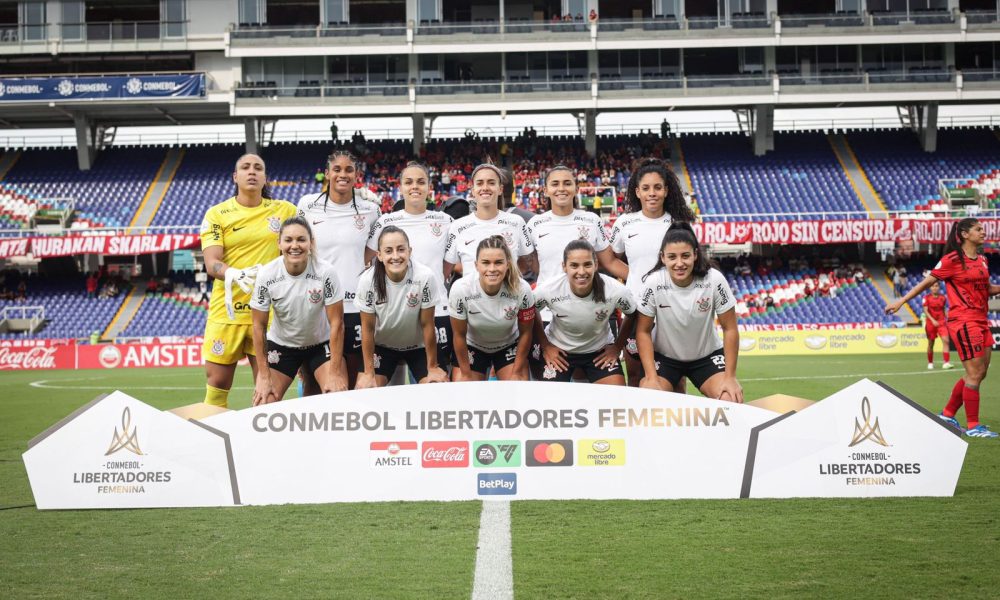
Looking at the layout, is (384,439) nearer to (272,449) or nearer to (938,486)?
(272,449)

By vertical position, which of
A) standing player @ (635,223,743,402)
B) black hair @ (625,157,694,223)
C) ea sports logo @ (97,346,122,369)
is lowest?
ea sports logo @ (97,346,122,369)

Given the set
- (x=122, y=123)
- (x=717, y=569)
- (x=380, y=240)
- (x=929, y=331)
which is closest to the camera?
(x=717, y=569)

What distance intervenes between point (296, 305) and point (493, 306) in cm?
140

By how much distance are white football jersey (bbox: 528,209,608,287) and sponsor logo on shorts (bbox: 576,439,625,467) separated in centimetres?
186

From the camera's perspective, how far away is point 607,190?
34500 millimetres

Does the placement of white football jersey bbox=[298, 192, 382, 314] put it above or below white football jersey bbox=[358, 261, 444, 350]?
above

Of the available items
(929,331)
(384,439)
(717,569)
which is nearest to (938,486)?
(717,569)

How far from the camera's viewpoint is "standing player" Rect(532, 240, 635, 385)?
21.1 ft

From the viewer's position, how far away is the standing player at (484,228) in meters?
7.20

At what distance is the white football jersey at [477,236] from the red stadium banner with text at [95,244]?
2559cm

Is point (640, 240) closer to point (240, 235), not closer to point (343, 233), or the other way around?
point (343, 233)

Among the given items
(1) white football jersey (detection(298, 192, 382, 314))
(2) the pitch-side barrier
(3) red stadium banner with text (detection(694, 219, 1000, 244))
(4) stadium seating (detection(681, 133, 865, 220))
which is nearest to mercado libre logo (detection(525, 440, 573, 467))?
(2) the pitch-side barrier

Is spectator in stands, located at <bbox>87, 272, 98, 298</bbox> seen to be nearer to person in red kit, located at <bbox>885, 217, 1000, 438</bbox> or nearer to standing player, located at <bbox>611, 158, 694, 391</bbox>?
standing player, located at <bbox>611, 158, 694, 391</bbox>

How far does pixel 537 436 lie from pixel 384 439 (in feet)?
3.12
